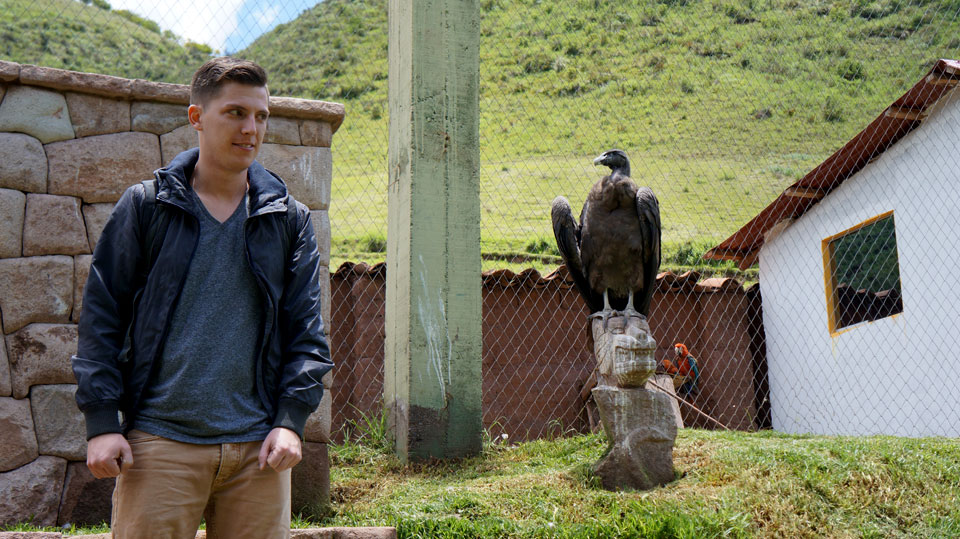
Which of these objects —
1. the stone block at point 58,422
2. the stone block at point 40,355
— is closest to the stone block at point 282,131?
the stone block at point 40,355

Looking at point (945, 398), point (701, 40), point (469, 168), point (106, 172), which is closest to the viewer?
point (106, 172)

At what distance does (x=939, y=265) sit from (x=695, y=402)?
285 centimetres

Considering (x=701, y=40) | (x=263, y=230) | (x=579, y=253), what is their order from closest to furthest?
1. (x=263, y=230)
2. (x=579, y=253)
3. (x=701, y=40)

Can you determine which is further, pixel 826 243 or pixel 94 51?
pixel 94 51

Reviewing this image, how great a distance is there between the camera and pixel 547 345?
27.3ft

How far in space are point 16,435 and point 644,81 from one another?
585 centimetres

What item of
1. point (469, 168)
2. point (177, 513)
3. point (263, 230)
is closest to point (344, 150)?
point (469, 168)

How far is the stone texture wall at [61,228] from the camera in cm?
359

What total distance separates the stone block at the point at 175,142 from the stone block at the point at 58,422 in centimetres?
119

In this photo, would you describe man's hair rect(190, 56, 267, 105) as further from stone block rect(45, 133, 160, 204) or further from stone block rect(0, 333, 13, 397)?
stone block rect(0, 333, 13, 397)

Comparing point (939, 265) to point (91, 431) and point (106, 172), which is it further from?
point (91, 431)

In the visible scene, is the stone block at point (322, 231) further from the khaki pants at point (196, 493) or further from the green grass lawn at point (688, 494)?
the khaki pants at point (196, 493)

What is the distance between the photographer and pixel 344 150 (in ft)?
20.7

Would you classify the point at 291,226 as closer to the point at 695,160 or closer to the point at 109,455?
the point at 109,455
